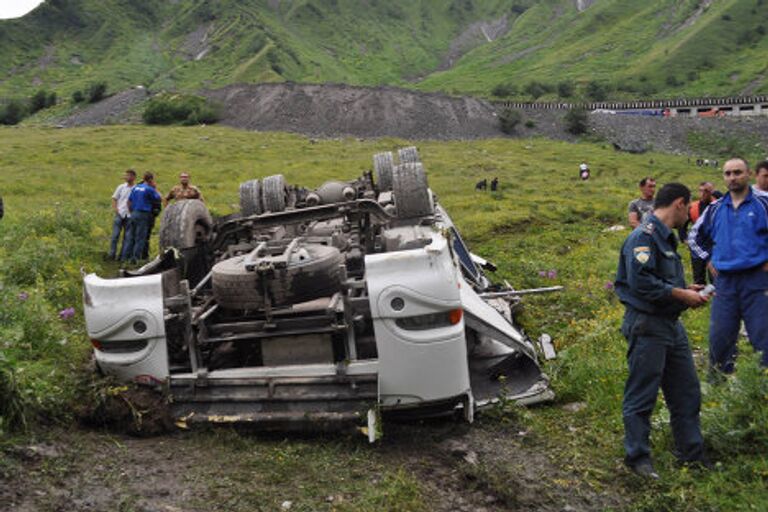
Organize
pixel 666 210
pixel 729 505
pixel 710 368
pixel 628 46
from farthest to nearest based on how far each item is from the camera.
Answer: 1. pixel 628 46
2. pixel 710 368
3. pixel 666 210
4. pixel 729 505

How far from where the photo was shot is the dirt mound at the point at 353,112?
42.8 m

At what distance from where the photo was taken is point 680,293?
354 centimetres

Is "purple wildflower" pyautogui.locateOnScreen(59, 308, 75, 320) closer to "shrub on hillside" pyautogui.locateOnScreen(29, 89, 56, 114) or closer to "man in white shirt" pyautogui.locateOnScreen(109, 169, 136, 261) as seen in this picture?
"man in white shirt" pyautogui.locateOnScreen(109, 169, 136, 261)

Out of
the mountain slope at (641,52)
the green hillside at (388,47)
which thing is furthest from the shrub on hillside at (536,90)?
the mountain slope at (641,52)

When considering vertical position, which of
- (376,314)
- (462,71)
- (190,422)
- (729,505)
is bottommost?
(729,505)

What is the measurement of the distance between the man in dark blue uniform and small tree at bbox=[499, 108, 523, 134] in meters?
41.7

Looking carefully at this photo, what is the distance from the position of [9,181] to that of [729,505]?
19.6 meters

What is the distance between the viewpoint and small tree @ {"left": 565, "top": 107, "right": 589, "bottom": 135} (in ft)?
147

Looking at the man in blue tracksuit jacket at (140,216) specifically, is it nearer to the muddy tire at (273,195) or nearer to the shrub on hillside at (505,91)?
the muddy tire at (273,195)

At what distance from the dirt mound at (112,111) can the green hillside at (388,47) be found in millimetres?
32251

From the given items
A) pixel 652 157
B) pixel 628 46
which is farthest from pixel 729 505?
pixel 628 46

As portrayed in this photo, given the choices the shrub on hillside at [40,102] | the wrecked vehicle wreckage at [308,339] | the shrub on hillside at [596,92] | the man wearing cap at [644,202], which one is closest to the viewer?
the wrecked vehicle wreckage at [308,339]

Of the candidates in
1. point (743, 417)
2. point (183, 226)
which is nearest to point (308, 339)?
point (183, 226)

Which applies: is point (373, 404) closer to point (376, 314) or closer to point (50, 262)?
point (376, 314)
